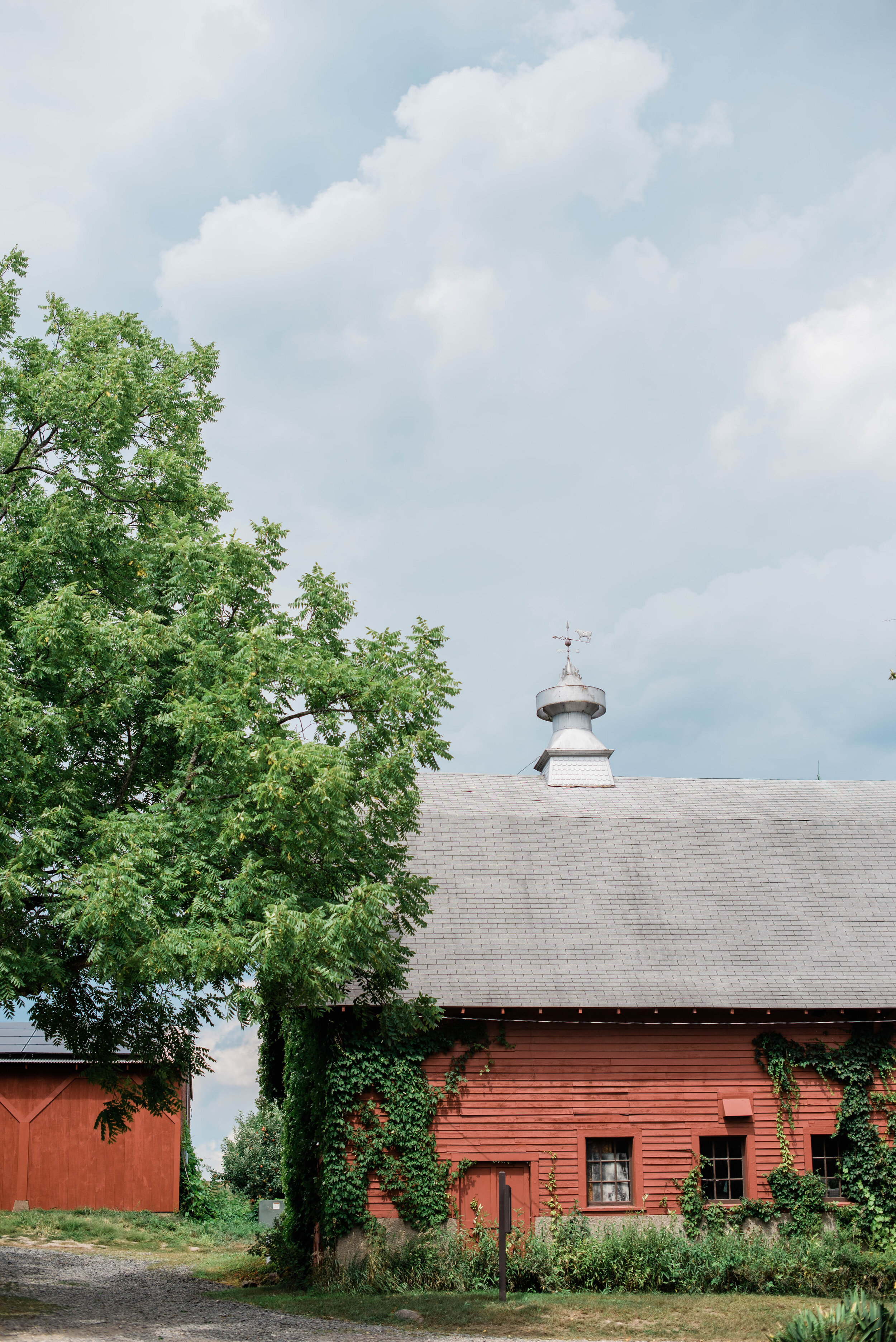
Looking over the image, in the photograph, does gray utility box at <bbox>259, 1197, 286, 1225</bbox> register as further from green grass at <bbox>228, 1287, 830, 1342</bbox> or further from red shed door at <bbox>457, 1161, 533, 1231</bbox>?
green grass at <bbox>228, 1287, 830, 1342</bbox>

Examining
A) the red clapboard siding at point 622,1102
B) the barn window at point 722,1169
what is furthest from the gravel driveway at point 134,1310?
the barn window at point 722,1169

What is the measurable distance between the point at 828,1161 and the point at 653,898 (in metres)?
5.01

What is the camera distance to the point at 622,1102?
18.0m

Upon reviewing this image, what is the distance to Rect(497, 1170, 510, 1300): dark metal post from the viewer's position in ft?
47.5

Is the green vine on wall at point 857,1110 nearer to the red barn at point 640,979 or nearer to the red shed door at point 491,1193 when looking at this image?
the red barn at point 640,979

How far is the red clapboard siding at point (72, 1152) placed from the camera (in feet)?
79.3

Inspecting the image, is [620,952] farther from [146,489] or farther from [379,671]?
[146,489]

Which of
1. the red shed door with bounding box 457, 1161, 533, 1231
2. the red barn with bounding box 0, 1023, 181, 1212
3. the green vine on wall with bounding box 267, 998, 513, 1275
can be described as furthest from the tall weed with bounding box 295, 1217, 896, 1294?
the red barn with bounding box 0, 1023, 181, 1212

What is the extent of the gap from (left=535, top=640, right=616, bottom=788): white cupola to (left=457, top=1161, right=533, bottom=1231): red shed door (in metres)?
9.09

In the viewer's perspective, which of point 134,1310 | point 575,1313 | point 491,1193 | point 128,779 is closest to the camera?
point 128,779

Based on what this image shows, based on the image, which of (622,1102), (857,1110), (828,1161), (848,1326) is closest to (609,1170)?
(622,1102)

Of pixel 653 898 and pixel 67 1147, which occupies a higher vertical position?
pixel 653 898

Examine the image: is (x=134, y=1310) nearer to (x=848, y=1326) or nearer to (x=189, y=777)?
(x=189, y=777)

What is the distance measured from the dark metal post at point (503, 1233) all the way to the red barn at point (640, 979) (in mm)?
2236
